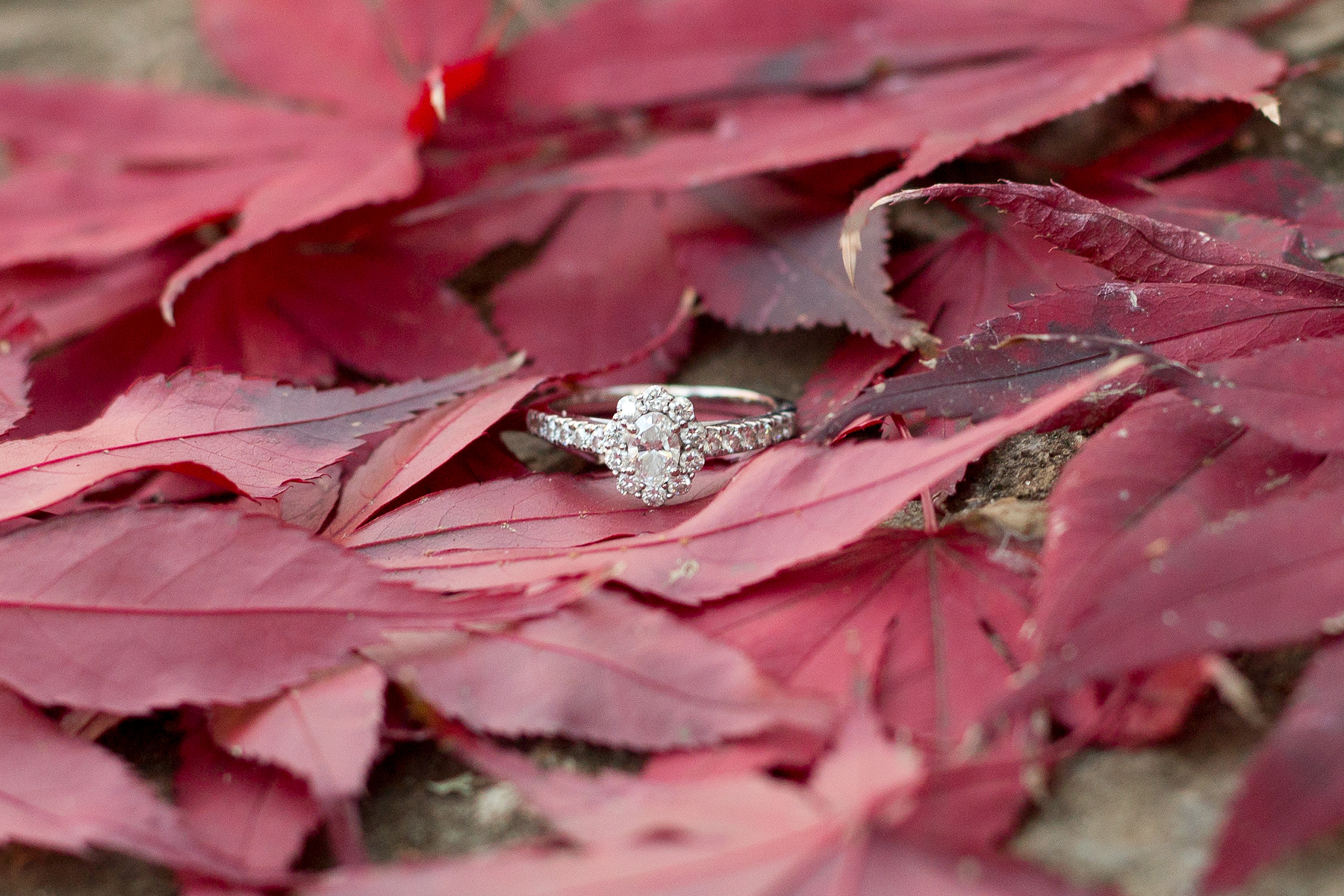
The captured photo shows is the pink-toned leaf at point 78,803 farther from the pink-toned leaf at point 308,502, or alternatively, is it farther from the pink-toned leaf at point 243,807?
the pink-toned leaf at point 308,502

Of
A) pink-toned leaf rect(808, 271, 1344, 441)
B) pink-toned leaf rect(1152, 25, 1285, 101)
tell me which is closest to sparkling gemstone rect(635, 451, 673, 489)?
pink-toned leaf rect(808, 271, 1344, 441)

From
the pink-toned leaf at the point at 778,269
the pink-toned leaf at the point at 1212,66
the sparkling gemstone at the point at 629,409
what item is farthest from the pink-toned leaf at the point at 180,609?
the pink-toned leaf at the point at 1212,66

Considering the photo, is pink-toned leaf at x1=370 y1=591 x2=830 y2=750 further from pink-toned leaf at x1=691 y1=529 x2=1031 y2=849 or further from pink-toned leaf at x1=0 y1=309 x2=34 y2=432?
pink-toned leaf at x1=0 y1=309 x2=34 y2=432

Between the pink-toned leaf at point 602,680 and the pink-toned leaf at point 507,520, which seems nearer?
the pink-toned leaf at point 602,680

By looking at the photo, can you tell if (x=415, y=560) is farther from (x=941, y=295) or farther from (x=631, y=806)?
(x=941, y=295)

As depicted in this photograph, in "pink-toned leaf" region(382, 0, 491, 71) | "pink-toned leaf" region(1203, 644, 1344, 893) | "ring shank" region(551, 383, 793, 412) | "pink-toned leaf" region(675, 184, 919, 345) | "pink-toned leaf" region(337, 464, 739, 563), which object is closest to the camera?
"pink-toned leaf" region(1203, 644, 1344, 893)

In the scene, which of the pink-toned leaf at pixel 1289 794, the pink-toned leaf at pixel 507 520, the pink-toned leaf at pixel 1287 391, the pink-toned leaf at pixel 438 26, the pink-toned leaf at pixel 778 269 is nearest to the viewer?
the pink-toned leaf at pixel 1289 794
